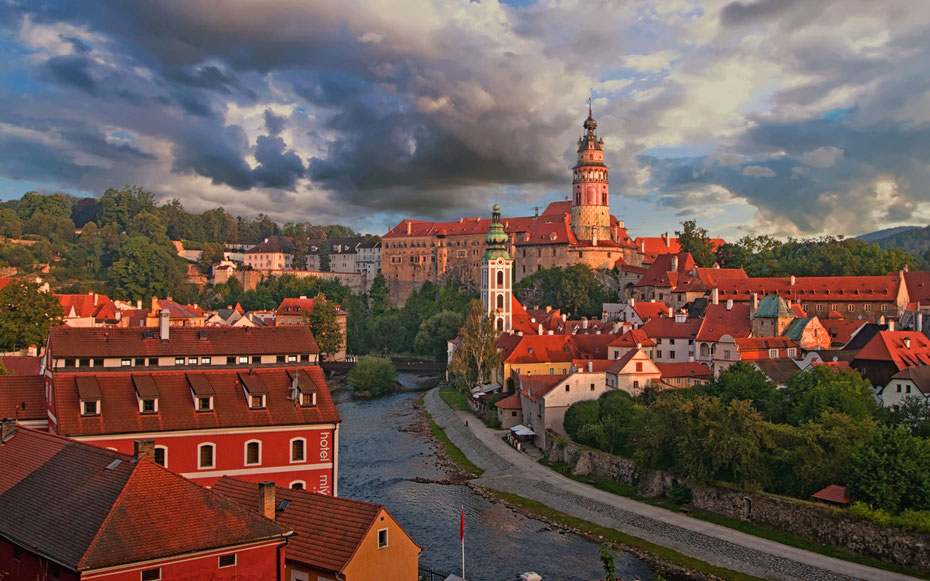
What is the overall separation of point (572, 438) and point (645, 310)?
25797 mm

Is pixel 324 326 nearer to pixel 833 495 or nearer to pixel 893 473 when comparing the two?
pixel 833 495

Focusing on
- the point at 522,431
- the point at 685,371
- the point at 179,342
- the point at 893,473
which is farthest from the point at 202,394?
the point at 685,371

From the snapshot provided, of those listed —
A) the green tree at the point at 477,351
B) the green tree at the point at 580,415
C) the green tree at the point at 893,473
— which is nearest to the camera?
the green tree at the point at 893,473

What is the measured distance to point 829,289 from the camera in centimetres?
6450

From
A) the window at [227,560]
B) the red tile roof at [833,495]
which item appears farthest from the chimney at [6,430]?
the red tile roof at [833,495]

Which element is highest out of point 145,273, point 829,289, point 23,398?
point 145,273

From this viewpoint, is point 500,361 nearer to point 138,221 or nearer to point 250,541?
point 250,541

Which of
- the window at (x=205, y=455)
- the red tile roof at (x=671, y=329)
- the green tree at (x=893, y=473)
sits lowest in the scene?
the green tree at (x=893, y=473)

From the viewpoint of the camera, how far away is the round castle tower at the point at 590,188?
94875 mm

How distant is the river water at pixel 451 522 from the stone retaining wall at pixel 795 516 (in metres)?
5.13

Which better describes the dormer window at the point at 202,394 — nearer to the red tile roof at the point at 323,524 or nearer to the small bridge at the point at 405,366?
the red tile roof at the point at 323,524

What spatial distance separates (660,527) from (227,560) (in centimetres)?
2010

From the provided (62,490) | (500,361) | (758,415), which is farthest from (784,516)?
(500,361)

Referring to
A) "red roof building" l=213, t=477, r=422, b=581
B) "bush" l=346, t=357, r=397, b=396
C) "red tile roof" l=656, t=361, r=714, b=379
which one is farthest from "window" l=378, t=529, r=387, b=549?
"bush" l=346, t=357, r=397, b=396
